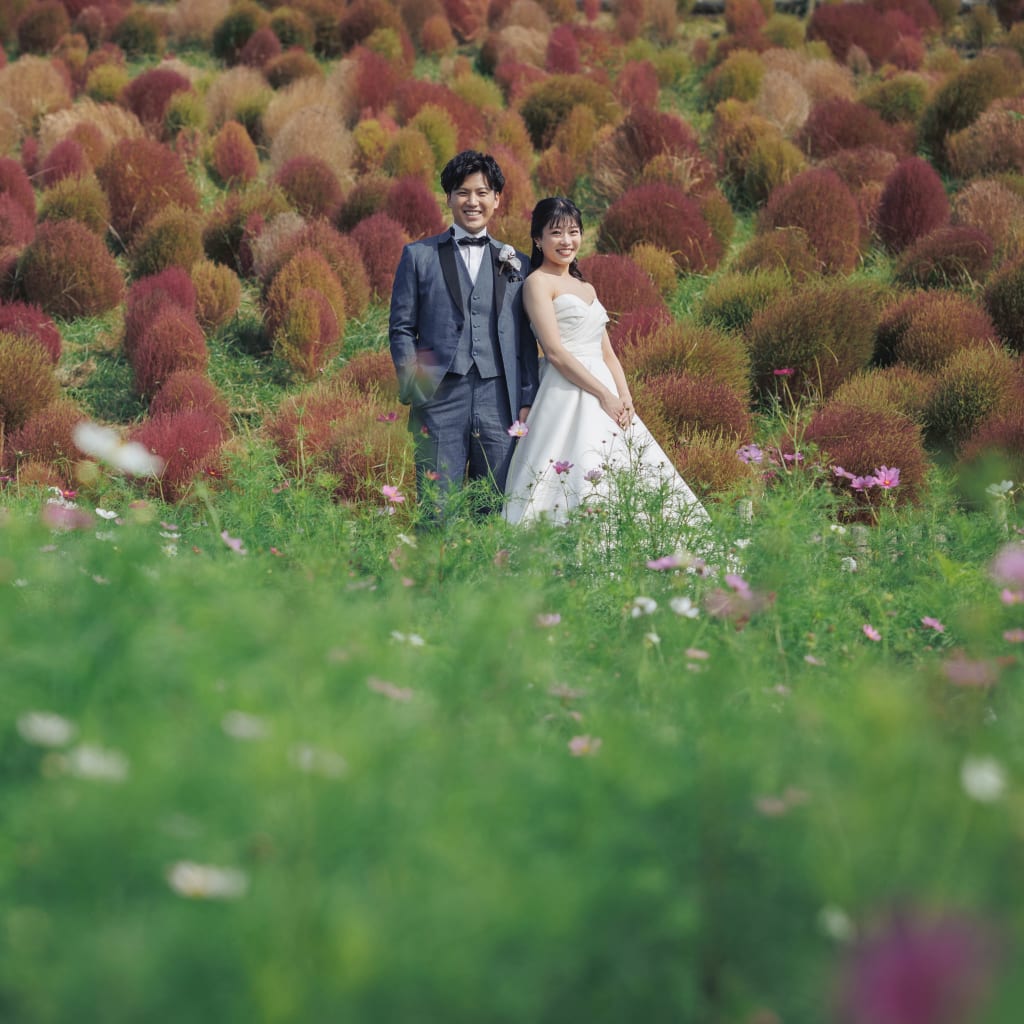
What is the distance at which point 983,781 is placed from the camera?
51.4 inches

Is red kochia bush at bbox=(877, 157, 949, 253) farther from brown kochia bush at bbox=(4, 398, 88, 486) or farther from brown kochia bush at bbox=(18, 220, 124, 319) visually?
brown kochia bush at bbox=(4, 398, 88, 486)

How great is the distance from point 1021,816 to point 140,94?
39.3 feet

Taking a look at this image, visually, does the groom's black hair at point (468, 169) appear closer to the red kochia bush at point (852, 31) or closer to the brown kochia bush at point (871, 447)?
the brown kochia bush at point (871, 447)

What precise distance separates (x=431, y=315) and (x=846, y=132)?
7640 millimetres

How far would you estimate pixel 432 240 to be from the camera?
427cm

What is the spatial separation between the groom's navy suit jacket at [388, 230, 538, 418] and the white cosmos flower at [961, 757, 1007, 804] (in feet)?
10.0

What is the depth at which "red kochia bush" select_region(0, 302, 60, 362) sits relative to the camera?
667cm

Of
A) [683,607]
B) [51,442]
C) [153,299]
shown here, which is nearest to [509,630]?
[683,607]

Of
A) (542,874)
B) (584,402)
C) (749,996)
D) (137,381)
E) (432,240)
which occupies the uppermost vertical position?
(542,874)

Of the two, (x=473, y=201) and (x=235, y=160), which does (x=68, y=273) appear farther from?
(x=473, y=201)

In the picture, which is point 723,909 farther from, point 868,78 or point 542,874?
point 868,78

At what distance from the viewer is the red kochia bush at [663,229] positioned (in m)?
8.19

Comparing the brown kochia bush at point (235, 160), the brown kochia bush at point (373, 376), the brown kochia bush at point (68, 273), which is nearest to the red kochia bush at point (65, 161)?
the brown kochia bush at point (235, 160)

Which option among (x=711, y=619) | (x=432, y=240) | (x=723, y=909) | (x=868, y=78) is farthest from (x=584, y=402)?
(x=868, y=78)
